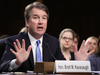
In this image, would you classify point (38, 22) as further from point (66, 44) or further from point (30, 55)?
point (66, 44)

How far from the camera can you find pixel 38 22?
202 centimetres

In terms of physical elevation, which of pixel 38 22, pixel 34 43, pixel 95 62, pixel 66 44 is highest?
pixel 38 22

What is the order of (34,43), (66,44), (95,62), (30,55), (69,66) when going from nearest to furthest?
1. (69,66)
2. (30,55)
3. (34,43)
4. (95,62)
5. (66,44)

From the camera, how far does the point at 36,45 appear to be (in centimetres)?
210

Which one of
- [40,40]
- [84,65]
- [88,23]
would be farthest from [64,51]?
[88,23]

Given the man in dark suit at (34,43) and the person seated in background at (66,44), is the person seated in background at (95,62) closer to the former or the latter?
the person seated in background at (66,44)

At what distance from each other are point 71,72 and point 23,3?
5707 millimetres

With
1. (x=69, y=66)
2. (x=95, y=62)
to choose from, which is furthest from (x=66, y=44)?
(x=69, y=66)

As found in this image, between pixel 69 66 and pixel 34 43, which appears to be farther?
pixel 34 43

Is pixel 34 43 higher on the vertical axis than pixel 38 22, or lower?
lower

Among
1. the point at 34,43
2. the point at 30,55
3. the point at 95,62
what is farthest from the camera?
the point at 95,62

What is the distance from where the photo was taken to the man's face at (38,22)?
2020mm

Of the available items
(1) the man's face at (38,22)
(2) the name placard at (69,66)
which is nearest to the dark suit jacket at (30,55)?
(1) the man's face at (38,22)

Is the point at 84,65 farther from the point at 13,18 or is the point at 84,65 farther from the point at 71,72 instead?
the point at 13,18
